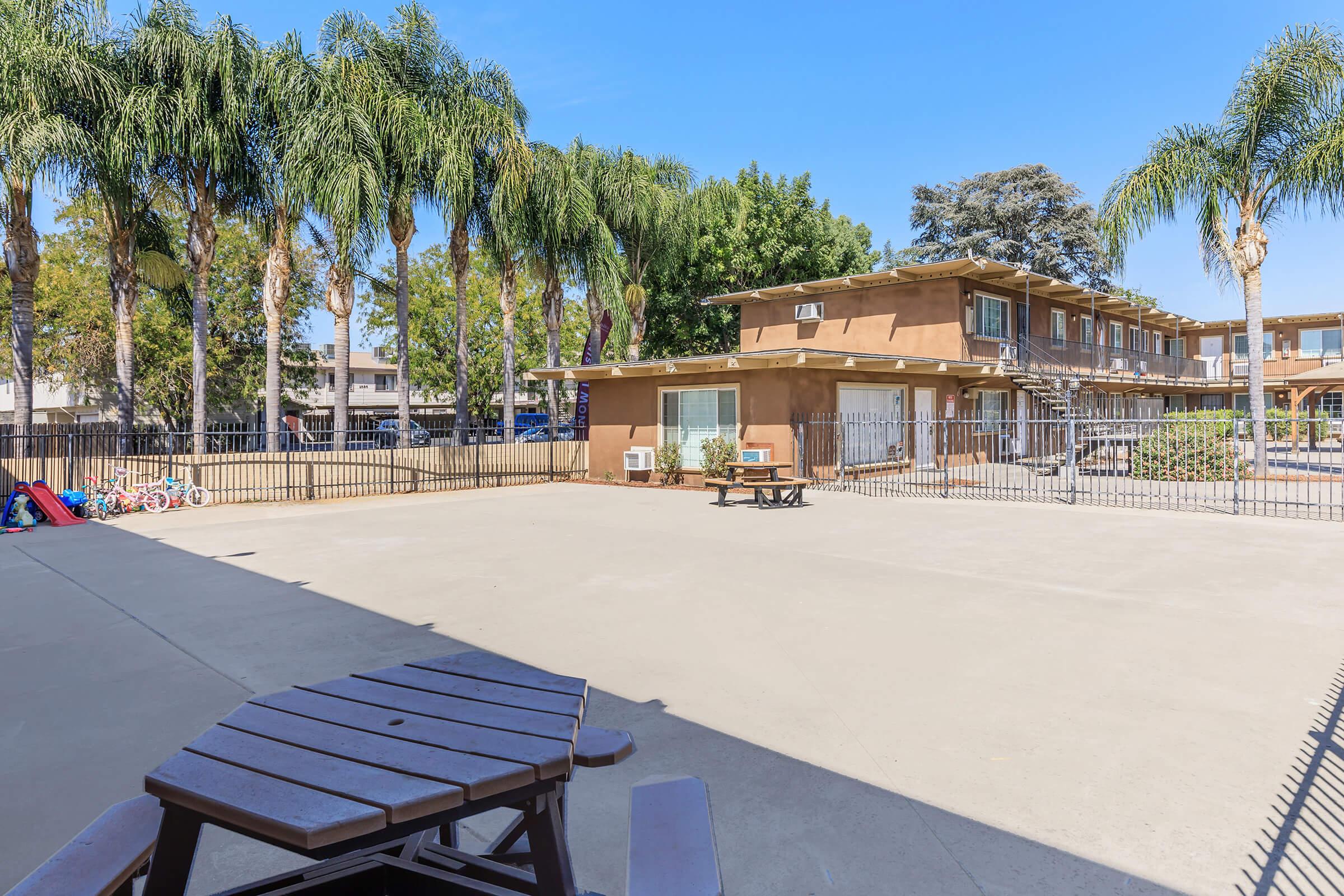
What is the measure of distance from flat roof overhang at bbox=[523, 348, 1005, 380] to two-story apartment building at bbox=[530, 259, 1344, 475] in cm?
5

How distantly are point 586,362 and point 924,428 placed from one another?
11.5m

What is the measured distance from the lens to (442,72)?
19.5m

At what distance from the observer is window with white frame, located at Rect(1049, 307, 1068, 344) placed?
27312mm

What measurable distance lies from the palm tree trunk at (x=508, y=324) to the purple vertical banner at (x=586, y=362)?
6.55 ft

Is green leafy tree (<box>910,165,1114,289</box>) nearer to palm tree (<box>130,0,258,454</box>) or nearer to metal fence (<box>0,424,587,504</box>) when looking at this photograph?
A: metal fence (<box>0,424,587,504</box>)

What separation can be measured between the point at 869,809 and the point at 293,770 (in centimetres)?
243

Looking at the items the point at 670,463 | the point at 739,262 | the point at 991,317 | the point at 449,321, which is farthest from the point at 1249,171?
the point at 449,321

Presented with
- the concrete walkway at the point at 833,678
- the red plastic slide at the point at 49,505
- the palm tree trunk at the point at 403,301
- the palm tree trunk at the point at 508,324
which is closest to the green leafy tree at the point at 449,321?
the palm tree trunk at the point at 508,324

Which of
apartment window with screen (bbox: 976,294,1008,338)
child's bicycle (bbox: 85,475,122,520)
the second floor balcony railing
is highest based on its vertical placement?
apartment window with screen (bbox: 976,294,1008,338)

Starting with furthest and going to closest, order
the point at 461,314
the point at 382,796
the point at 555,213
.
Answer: the point at 555,213 → the point at 461,314 → the point at 382,796

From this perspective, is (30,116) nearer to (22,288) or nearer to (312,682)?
(22,288)

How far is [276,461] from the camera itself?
1689 centimetres

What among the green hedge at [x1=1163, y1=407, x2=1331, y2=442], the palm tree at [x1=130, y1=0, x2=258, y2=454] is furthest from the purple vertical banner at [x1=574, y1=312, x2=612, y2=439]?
the green hedge at [x1=1163, y1=407, x2=1331, y2=442]

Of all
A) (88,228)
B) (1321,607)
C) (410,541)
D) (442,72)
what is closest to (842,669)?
(1321,607)
